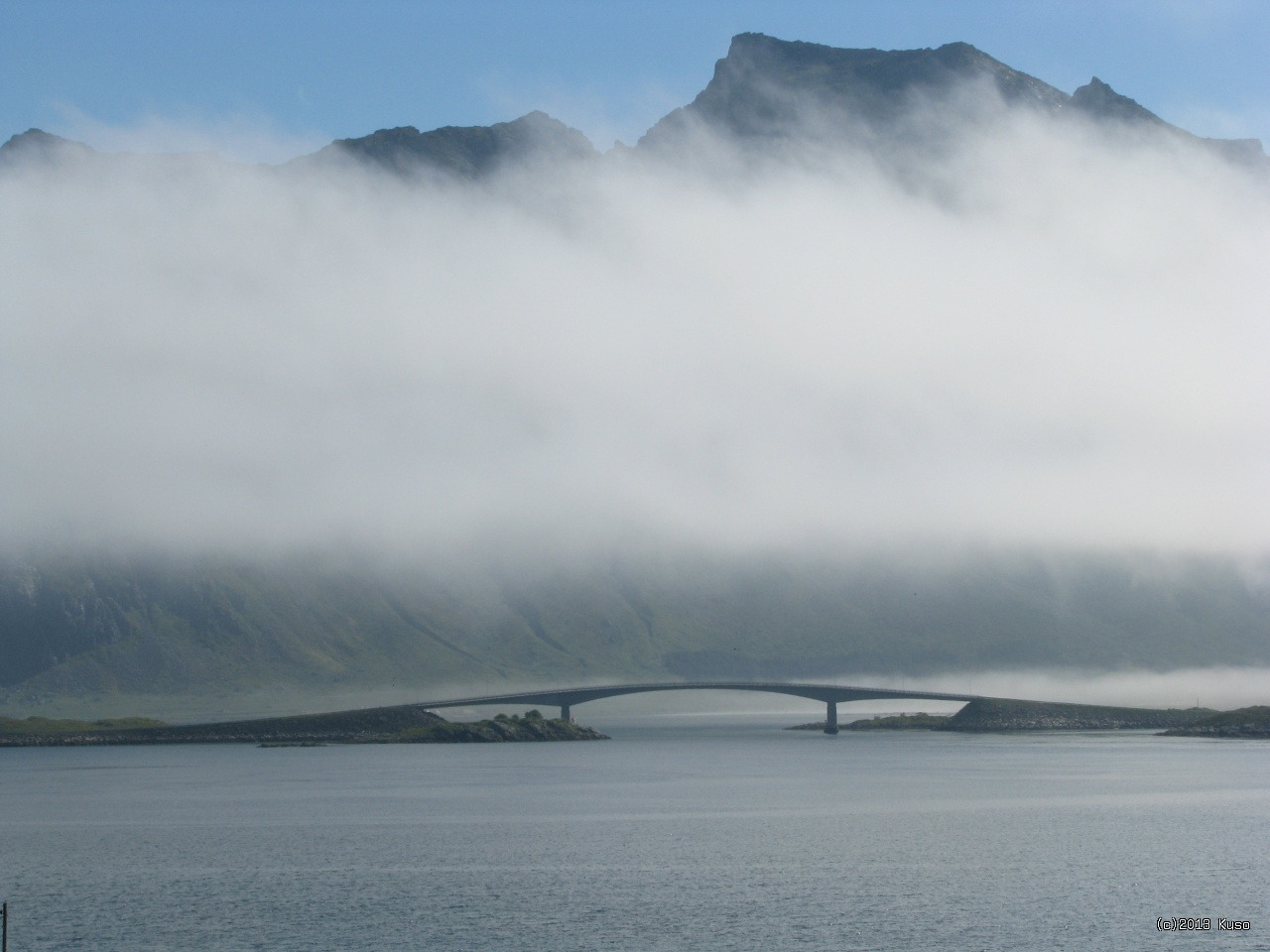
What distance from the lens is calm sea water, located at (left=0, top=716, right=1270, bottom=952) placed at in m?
69.6

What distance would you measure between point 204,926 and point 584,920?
1907cm

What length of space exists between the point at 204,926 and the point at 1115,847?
59.4 m

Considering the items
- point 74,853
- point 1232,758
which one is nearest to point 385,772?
point 74,853

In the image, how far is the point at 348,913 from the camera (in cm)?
7469

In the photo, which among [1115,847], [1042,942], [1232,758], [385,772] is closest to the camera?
[1042,942]

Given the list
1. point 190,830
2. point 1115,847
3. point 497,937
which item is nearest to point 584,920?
point 497,937

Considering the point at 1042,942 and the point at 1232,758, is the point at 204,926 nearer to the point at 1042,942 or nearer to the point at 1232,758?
the point at 1042,942

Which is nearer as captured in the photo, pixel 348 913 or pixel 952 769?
pixel 348 913

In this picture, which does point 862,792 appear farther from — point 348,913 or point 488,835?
point 348,913

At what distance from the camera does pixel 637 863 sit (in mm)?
90875

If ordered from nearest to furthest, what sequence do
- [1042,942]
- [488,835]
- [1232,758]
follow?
[1042,942] → [488,835] → [1232,758]

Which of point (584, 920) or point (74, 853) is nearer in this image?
point (584, 920)

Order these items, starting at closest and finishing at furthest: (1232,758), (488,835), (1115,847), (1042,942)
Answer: (1042,942)
(1115,847)
(488,835)
(1232,758)

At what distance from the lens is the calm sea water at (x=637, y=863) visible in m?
69.6
